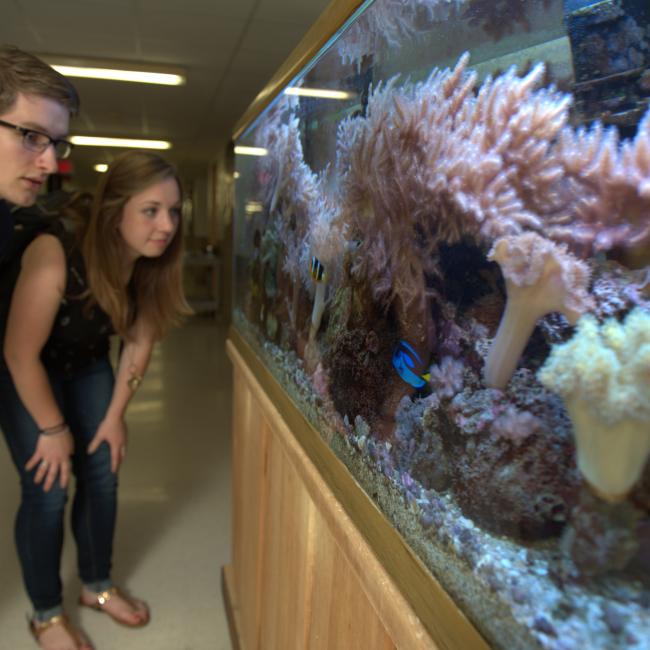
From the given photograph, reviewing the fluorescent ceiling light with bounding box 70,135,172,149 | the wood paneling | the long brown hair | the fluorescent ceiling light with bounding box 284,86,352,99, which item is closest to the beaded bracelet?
the long brown hair

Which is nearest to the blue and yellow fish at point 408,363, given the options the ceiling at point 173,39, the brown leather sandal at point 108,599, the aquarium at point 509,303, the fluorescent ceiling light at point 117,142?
the aquarium at point 509,303

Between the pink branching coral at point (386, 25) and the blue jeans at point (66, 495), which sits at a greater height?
the pink branching coral at point (386, 25)

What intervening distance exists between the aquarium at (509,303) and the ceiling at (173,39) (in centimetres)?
328

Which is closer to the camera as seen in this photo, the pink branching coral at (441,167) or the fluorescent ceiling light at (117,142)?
the pink branching coral at (441,167)

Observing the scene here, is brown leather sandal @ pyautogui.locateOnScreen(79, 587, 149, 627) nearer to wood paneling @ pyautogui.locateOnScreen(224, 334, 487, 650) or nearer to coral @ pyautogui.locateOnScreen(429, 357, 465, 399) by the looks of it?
wood paneling @ pyautogui.locateOnScreen(224, 334, 487, 650)

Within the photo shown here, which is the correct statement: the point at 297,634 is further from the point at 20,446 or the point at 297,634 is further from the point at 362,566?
the point at 20,446

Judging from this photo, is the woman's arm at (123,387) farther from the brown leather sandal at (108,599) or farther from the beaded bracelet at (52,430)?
the brown leather sandal at (108,599)

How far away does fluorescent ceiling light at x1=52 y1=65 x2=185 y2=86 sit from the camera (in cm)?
487

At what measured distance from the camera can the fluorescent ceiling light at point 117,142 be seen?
8.41 metres

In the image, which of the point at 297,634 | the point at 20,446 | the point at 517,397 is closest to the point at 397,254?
the point at 517,397

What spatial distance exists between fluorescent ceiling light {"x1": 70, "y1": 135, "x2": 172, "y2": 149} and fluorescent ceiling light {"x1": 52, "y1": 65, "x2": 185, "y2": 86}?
3.43m

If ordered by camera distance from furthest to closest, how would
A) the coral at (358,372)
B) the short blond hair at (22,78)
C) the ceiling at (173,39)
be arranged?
the ceiling at (173,39) → the short blond hair at (22,78) → the coral at (358,372)

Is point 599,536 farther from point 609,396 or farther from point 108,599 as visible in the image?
point 108,599

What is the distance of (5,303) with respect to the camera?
1.48 metres
